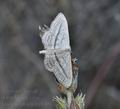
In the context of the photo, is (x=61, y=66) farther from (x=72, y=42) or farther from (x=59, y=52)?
(x=72, y=42)

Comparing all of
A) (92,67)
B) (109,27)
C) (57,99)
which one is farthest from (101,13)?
(57,99)

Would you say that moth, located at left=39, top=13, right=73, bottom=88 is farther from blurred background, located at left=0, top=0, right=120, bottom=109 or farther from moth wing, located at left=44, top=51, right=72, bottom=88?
blurred background, located at left=0, top=0, right=120, bottom=109

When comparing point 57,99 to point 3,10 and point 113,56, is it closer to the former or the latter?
point 113,56

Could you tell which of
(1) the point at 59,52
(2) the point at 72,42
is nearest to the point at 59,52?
(1) the point at 59,52

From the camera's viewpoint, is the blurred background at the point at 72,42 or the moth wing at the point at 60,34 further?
the blurred background at the point at 72,42

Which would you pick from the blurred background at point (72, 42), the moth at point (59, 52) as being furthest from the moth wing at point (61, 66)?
the blurred background at point (72, 42)

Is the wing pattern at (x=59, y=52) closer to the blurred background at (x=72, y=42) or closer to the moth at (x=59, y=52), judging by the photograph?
the moth at (x=59, y=52)

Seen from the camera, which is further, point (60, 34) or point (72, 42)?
point (72, 42)
